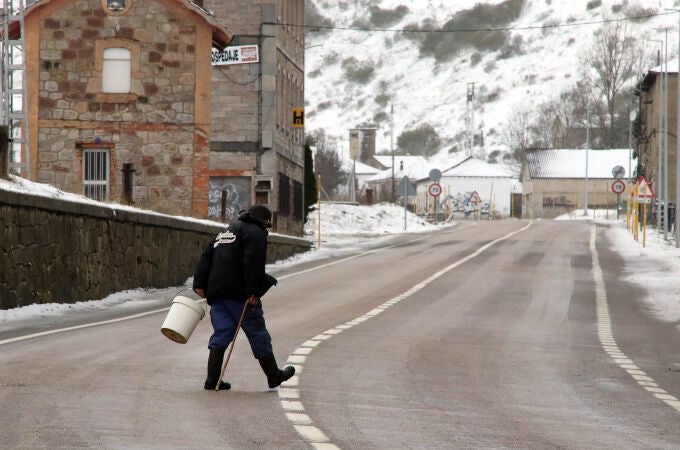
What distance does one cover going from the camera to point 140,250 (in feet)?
75.7

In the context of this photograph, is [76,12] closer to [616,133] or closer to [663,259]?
[663,259]

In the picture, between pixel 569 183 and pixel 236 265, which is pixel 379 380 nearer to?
pixel 236 265

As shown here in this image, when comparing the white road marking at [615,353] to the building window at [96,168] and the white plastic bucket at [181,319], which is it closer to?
the white plastic bucket at [181,319]

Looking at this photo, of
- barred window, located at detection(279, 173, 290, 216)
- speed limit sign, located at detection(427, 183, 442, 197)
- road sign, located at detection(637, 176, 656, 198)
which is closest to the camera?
road sign, located at detection(637, 176, 656, 198)

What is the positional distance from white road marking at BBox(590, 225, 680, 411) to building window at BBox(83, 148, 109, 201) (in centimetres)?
1776

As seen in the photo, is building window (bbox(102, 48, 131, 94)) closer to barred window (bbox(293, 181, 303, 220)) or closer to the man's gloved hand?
barred window (bbox(293, 181, 303, 220))

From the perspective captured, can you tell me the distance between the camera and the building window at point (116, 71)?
129ft

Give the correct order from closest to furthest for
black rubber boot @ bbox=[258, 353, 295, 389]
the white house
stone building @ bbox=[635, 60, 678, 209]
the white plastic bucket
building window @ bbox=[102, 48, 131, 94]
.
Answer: black rubber boot @ bbox=[258, 353, 295, 389] → the white plastic bucket → building window @ bbox=[102, 48, 131, 94] → stone building @ bbox=[635, 60, 678, 209] → the white house

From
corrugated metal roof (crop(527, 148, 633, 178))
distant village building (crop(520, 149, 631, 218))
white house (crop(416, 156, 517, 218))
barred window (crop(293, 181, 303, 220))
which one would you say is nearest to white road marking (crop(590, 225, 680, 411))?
barred window (crop(293, 181, 303, 220))

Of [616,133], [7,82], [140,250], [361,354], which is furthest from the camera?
[616,133]

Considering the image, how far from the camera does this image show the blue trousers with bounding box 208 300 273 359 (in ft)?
34.9

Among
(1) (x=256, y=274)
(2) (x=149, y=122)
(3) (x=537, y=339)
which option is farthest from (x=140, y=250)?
(2) (x=149, y=122)

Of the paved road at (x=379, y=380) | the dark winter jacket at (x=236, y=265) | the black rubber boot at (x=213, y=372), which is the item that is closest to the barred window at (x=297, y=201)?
the paved road at (x=379, y=380)

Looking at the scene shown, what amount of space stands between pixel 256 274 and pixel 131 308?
1014 cm
